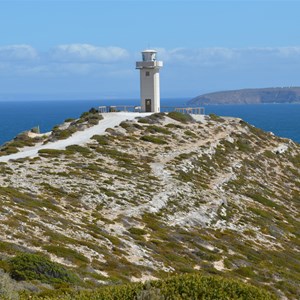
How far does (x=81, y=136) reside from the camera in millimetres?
61875

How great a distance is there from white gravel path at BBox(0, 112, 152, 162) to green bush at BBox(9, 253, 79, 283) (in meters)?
26.5

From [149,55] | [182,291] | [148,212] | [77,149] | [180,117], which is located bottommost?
[148,212]

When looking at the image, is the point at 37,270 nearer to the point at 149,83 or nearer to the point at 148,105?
the point at 148,105

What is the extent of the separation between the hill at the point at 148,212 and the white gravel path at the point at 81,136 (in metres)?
0.88

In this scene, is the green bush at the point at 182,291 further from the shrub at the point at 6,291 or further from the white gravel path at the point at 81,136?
the white gravel path at the point at 81,136

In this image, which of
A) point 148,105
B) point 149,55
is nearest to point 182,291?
point 148,105

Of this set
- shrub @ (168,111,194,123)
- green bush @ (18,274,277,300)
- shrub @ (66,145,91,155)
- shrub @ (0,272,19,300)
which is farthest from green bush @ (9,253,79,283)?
shrub @ (168,111,194,123)

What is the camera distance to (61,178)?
4200cm

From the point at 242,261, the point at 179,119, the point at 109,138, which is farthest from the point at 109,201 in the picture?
the point at 179,119

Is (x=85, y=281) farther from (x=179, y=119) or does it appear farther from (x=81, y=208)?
(x=179, y=119)

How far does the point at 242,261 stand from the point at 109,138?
2862 cm

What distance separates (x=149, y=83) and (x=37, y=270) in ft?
209

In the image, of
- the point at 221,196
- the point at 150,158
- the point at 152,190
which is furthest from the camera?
the point at 150,158

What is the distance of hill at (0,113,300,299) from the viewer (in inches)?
1043
